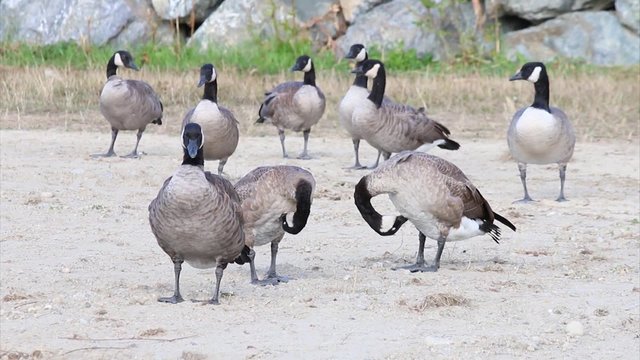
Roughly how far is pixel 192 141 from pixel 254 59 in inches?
565

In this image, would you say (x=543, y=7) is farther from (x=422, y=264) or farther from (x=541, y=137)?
(x=422, y=264)

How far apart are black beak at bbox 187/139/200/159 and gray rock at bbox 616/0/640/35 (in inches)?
665

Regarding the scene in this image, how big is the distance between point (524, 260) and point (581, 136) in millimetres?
7253

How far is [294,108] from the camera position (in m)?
15.3

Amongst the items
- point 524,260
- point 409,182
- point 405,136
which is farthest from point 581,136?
point 409,182

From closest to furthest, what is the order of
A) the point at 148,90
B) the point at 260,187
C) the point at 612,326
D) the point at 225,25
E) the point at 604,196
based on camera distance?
the point at 612,326 < the point at 260,187 < the point at 604,196 < the point at 148,90 < the point at 225,25

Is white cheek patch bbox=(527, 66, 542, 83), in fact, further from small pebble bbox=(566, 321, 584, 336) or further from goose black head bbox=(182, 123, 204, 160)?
goose black head bbox=(182, 123, 204, 160)

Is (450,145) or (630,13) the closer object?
(450,145)

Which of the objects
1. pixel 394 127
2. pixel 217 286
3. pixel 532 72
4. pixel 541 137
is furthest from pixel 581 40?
pixel 217 286

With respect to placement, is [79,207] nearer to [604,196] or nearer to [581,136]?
[604,196]

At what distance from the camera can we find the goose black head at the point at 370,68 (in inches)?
575

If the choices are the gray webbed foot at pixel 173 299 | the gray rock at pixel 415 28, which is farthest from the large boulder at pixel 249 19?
the gray webbed foot at pixel 173 299

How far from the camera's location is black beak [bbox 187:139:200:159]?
734cm

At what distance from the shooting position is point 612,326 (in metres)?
7.41
